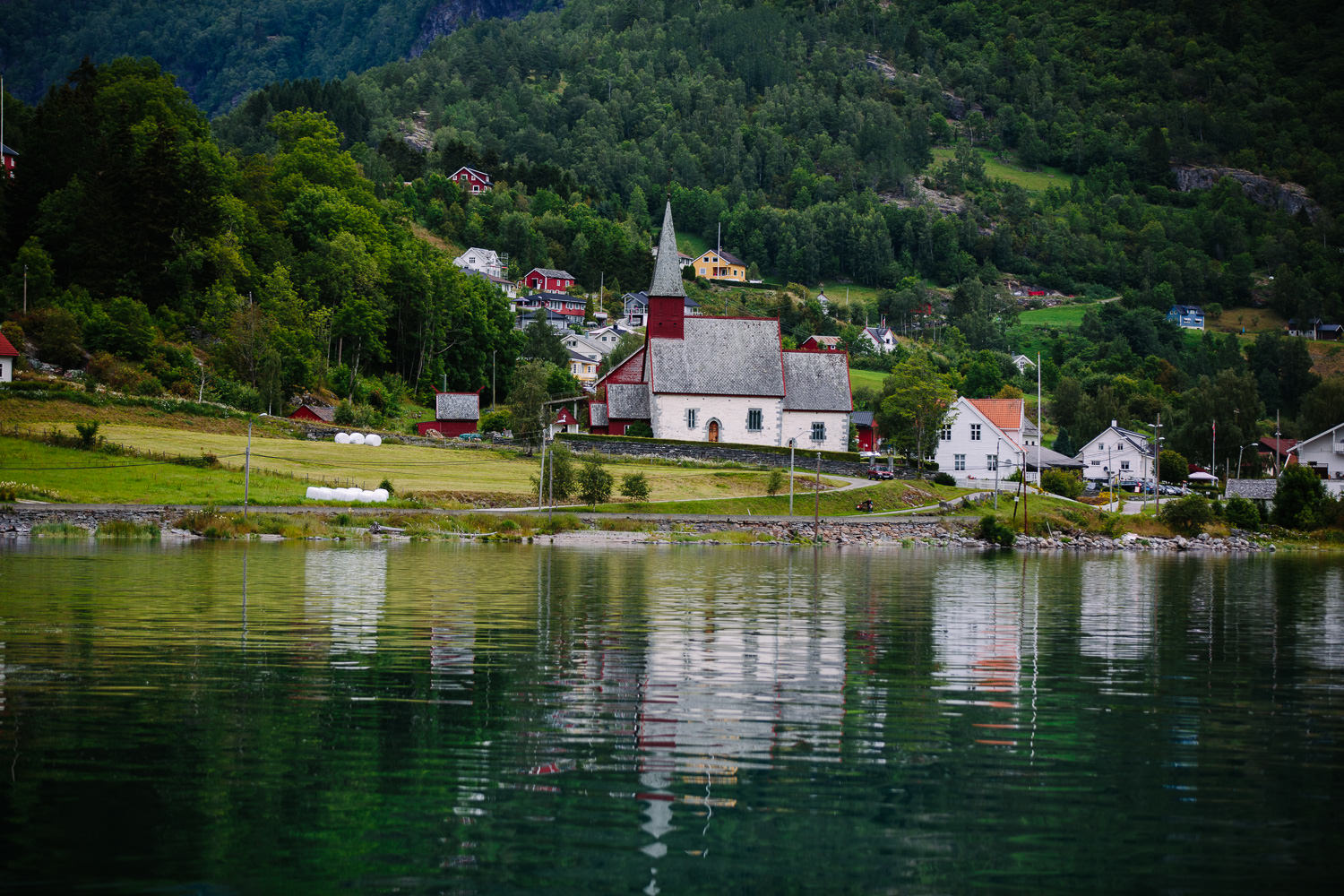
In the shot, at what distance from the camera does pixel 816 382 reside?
297 feet

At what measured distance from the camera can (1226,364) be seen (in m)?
172

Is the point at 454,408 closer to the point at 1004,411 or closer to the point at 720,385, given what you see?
the point at 720,385

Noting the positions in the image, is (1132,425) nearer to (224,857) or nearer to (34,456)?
(34,456)

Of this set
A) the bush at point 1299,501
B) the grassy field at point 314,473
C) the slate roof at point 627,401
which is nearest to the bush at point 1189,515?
the bush at point 1299,501

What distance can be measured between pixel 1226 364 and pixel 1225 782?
6926 inches

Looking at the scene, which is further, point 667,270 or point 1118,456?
point 1118,456

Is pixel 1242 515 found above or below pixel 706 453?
below

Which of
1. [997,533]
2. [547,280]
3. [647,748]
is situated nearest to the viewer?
[647,748]

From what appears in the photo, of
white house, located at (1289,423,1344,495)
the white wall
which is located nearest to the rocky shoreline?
Answer: the white wall

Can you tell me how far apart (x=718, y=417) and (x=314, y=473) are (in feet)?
111

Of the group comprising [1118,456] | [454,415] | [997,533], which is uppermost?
[454,415]

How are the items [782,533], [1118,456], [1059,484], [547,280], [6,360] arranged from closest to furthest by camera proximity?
1. [782,533]
2. [6,360]
3. [1059,484]
4. [1118,456]
5. [547,280]

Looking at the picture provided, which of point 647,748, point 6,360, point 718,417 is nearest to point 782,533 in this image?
point 718,417

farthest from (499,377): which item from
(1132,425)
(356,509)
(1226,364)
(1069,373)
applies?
(1226,364)
